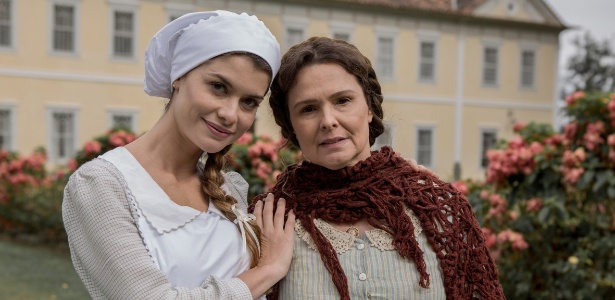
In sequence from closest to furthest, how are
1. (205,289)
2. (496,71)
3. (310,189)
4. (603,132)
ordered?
(205,289)
(310,189)
(603,132)
(496,71)

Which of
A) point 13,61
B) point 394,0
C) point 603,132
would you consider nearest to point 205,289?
point 603,132

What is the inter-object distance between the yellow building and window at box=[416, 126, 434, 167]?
1.8 inches

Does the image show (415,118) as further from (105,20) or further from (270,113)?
(270,113)

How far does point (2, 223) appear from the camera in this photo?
38.7 ft

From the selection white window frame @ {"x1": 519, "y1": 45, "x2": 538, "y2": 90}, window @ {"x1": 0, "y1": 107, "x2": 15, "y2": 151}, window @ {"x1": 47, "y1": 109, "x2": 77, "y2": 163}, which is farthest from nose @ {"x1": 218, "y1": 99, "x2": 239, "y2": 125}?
white window frame @ {"x1": 519, "y1": 45, "x2": 538, "y2": 90}

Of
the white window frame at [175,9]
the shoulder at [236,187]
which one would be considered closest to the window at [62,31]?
the white window frame at [175,9]

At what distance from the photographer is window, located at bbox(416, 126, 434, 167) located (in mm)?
23609

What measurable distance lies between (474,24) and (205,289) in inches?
901

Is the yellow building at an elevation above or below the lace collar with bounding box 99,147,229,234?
above

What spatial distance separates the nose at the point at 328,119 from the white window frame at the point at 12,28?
60.2 feet

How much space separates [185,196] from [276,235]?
27 cm

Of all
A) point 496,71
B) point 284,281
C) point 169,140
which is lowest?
point 284,281

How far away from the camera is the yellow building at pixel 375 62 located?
18906 millimetres

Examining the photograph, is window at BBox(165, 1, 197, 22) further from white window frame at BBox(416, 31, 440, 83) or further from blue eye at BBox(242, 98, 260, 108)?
blue eye at BBox(242, 98, 260, 108)
